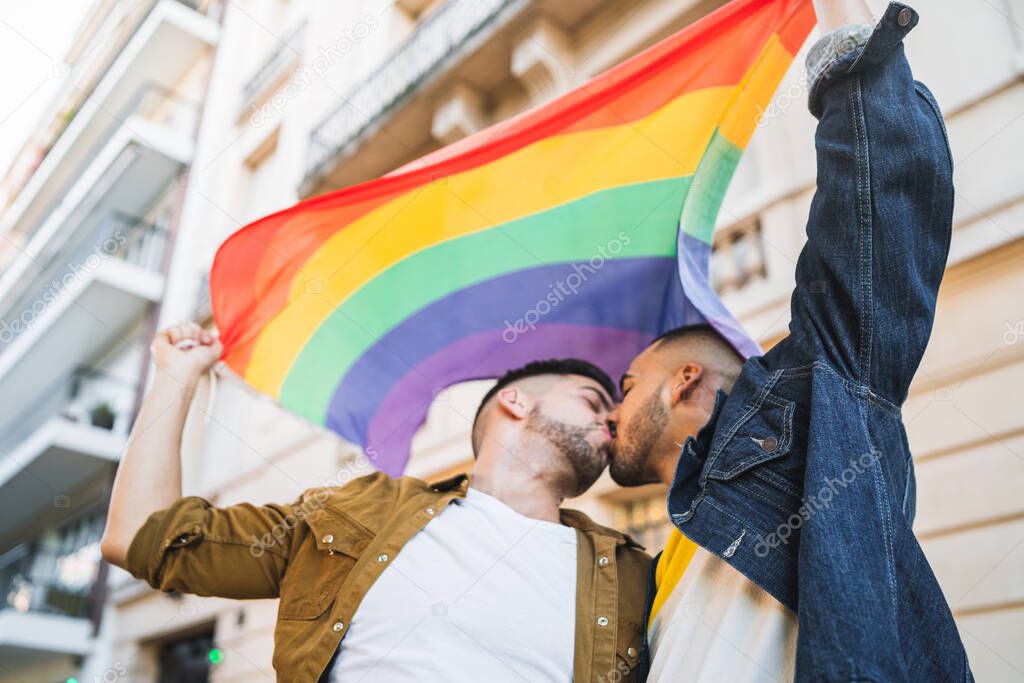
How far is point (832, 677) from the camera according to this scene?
1.44m

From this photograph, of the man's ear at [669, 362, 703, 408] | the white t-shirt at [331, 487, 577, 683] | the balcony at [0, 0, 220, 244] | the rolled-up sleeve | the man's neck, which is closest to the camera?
the white t-shirt at [331, 487, 577, 683]

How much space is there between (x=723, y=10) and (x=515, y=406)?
161 centimetres

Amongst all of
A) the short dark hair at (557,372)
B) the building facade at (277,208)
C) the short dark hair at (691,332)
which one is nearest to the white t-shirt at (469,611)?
the short dark hair at (557,372)

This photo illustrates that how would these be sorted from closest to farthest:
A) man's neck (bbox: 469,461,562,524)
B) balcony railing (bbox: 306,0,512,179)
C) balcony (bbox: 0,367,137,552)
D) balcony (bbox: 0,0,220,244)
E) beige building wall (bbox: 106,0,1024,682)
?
man's neck (bbox: 469,461,562,524) < beige building wall (bbox: 106,0,1024,682) < balcony railing (bbox: 306,0,512,179) < balcony (bbox: 0,367,137,552) < balcony (bbox: 0,0,220,244)

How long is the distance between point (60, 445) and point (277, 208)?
484 cm

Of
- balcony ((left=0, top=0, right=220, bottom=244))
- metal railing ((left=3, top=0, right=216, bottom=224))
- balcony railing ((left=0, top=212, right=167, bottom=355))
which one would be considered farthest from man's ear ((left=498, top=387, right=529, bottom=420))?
metal railing ((left=3, top=0, right=216, bottom=224))

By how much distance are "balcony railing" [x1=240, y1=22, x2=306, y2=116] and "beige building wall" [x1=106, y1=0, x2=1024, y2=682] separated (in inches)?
64.4

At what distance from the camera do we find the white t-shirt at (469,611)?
2172 mm

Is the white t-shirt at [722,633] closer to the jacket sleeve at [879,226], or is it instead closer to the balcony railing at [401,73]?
the jacket sleeve at [879,226]

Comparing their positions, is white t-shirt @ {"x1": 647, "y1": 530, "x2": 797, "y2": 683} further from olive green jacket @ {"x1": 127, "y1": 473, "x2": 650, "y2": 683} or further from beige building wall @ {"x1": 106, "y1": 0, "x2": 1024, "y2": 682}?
beige building wall @ {"x1": 106, "y1": 0, "x2": 1024, "y2": 682}

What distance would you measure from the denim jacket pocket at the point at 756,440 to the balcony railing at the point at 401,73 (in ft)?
20.5

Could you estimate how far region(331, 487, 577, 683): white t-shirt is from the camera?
2172 mm

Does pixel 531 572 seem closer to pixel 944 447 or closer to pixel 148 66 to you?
pixel 944 447

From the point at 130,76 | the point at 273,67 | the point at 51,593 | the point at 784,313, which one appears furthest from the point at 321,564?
the point at 130,76
